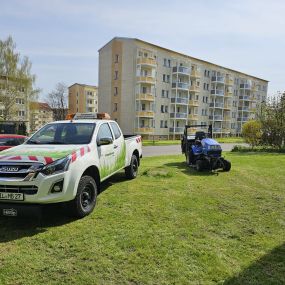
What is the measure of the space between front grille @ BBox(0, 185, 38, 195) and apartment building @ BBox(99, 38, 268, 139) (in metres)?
39.2

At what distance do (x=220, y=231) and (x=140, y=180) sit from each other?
4.28m

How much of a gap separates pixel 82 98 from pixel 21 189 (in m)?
77.4

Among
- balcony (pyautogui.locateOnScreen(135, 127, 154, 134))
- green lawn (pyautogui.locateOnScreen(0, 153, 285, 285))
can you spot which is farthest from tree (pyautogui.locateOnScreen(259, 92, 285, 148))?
balcony (pyautogui.locateOnScreen(135, 127, 154, 134))

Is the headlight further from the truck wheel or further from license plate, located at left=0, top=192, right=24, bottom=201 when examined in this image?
the truck wheel

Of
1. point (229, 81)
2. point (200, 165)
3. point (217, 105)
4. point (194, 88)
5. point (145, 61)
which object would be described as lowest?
point (200, 165)

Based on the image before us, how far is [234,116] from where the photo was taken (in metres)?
68.5

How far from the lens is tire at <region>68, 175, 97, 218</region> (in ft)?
16.8

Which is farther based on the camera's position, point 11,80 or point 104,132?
point 11,80

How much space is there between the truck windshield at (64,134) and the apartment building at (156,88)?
37063 mm

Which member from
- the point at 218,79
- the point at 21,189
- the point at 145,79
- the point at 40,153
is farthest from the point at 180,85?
the point at 21,189

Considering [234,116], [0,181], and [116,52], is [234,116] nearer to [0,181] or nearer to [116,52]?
[116,52]

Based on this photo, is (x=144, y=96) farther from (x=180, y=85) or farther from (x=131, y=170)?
(x=131, y=170)

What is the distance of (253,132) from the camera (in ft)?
79.5

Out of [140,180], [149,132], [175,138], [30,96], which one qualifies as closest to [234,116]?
[175,138]
